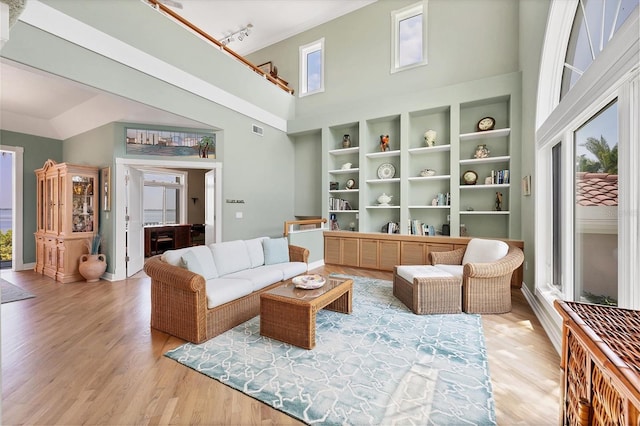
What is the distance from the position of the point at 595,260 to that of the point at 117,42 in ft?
19.0

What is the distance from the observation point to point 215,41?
16.4 ft

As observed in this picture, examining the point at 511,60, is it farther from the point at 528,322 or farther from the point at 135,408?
the point at 135,408

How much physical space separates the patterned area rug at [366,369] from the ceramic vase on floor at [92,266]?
11.3ft

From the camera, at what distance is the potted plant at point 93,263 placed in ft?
15.6

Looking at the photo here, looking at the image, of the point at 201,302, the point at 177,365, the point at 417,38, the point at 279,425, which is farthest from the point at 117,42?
the point at 417,38

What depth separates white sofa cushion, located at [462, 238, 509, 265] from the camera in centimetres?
353

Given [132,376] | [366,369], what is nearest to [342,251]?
[366,369]

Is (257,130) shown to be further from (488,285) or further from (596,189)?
(596,189)

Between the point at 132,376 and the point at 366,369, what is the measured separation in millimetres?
1782

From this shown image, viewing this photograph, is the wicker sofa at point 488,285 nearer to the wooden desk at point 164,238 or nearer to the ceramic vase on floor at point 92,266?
the ceramic vase on floor at point 92,266

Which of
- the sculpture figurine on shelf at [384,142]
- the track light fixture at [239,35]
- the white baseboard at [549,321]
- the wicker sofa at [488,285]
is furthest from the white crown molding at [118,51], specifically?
the white baseboard at [549,321]

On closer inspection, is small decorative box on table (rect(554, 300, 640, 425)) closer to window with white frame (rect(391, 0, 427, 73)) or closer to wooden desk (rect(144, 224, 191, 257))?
window with white frame (rect(391, 0, 427, 73))

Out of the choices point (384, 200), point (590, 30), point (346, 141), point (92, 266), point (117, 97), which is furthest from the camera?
point (346, 141)

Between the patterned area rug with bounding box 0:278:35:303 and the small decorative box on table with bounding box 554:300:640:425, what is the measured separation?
5.80m
